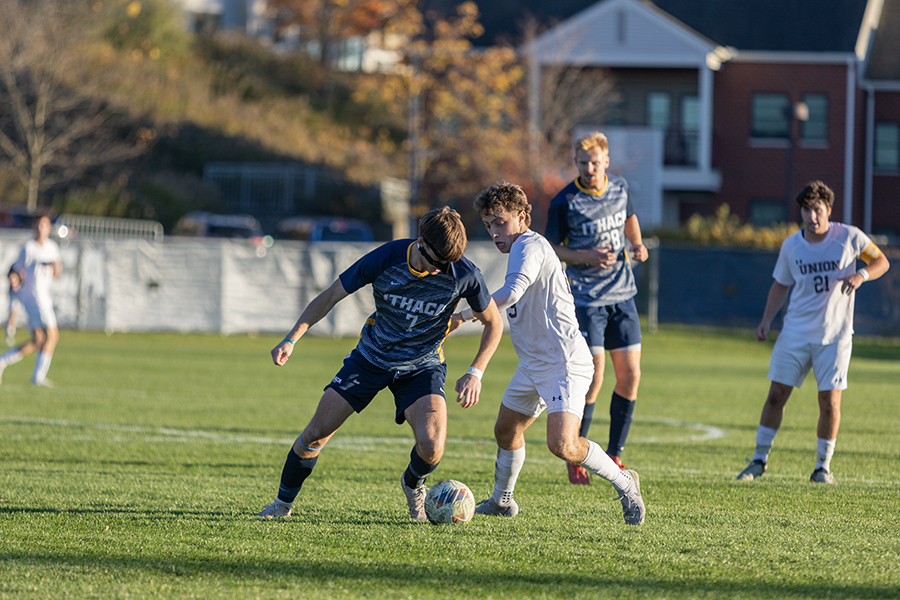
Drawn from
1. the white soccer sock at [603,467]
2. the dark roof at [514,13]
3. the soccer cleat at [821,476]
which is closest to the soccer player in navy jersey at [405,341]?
the white soccer sock at [603,467]

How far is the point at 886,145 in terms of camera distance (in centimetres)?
3753

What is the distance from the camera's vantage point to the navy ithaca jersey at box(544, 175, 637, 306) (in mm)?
7688

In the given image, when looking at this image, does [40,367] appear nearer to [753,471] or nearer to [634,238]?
[634,238]

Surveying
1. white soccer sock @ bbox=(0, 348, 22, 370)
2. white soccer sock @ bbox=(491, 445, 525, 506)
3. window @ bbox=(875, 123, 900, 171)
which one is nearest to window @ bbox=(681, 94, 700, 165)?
window @ bbox=(875, 123, 900, 171)

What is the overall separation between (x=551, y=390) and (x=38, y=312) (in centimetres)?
956

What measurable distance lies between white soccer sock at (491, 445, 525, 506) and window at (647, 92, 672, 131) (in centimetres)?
3157

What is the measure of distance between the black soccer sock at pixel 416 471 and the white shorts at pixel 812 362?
10.4ft

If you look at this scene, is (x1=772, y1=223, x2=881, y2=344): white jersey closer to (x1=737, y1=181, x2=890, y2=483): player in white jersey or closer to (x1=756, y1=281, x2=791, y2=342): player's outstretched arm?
(x1=737, y1=181, x2=890, y2=483): player in white jersey

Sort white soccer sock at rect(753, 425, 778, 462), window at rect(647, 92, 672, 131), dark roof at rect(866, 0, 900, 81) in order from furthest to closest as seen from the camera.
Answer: dark roof at rect(866, 0, 900, 81) → window at rect(647, 92, 672, 131) → white soccer sock at rect(753, 425, 778, 462)

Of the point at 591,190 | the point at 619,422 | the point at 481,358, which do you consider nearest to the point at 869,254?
the point at 591,190

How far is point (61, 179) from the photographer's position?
34.5m

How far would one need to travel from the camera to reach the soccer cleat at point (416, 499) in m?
6.11

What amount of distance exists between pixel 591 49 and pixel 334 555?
99.8 ft

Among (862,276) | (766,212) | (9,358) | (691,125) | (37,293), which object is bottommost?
(9,358)
